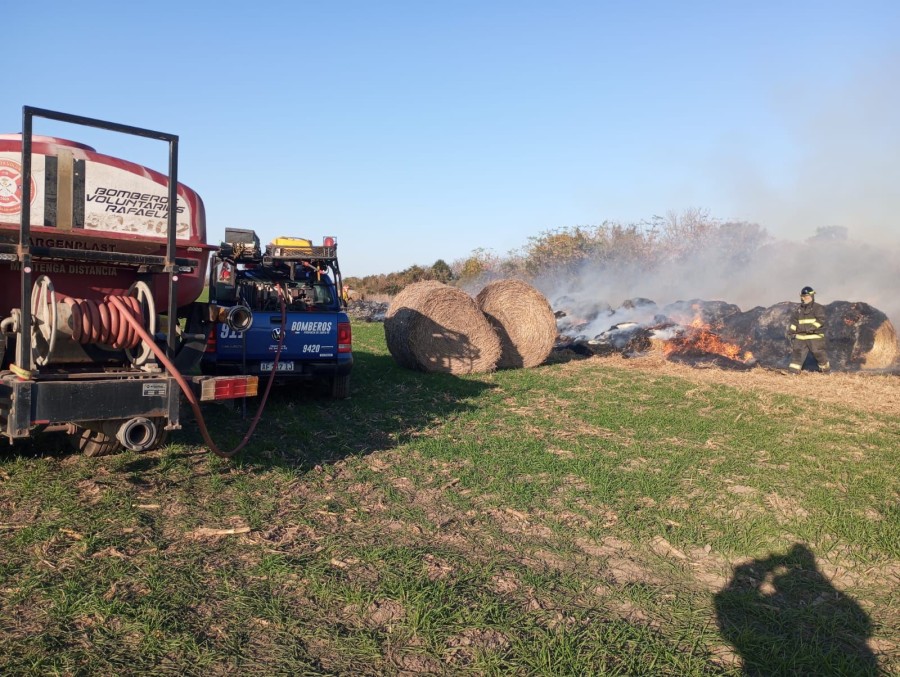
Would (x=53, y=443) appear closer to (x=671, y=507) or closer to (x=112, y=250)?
(x=112, y=250)

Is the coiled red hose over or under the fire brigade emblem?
under

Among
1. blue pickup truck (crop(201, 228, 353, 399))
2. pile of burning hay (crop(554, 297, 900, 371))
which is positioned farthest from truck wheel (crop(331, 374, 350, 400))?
pile of burning hay (crop(554, 297, 900, 371))

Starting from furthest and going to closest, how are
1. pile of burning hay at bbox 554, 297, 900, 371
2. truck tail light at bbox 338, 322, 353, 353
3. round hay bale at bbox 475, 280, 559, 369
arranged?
pile of burning hay at bbox 554, 297, 900, 371 → round hay bale at bbox 475, 280, 559, 369 → truck tail light at bbox 338, 322, 353, 353

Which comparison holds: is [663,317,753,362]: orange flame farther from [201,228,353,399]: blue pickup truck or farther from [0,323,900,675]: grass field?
[201,228,353,399]: blue pickup truck

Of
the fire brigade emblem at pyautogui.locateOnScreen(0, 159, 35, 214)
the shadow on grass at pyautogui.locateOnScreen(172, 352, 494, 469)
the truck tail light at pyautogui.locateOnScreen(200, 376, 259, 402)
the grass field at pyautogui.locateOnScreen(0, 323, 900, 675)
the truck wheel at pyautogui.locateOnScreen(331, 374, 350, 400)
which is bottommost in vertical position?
the grass field at pyautogui.locateOnScreen(0, 323, 900, 675)

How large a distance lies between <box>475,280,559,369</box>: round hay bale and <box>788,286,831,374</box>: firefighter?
440 cm

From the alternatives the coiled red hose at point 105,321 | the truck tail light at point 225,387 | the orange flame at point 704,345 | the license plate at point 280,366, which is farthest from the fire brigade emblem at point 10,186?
the orange flame at point 704,345

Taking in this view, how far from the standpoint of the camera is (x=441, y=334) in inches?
470

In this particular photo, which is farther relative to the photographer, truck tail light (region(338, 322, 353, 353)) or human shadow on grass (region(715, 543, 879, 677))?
truck tail light (region(338, 322, 353, 353))

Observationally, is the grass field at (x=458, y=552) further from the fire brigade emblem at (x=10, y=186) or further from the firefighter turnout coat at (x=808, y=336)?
the firefighter turnout coat at (x=808, y=336)

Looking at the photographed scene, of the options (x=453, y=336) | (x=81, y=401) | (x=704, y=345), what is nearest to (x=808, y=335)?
(x=704, y=345)

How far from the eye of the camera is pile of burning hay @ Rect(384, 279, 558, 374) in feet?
38.8

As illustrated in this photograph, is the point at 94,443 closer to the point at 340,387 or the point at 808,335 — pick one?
the point at 340,387

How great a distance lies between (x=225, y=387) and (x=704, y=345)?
1134cm
